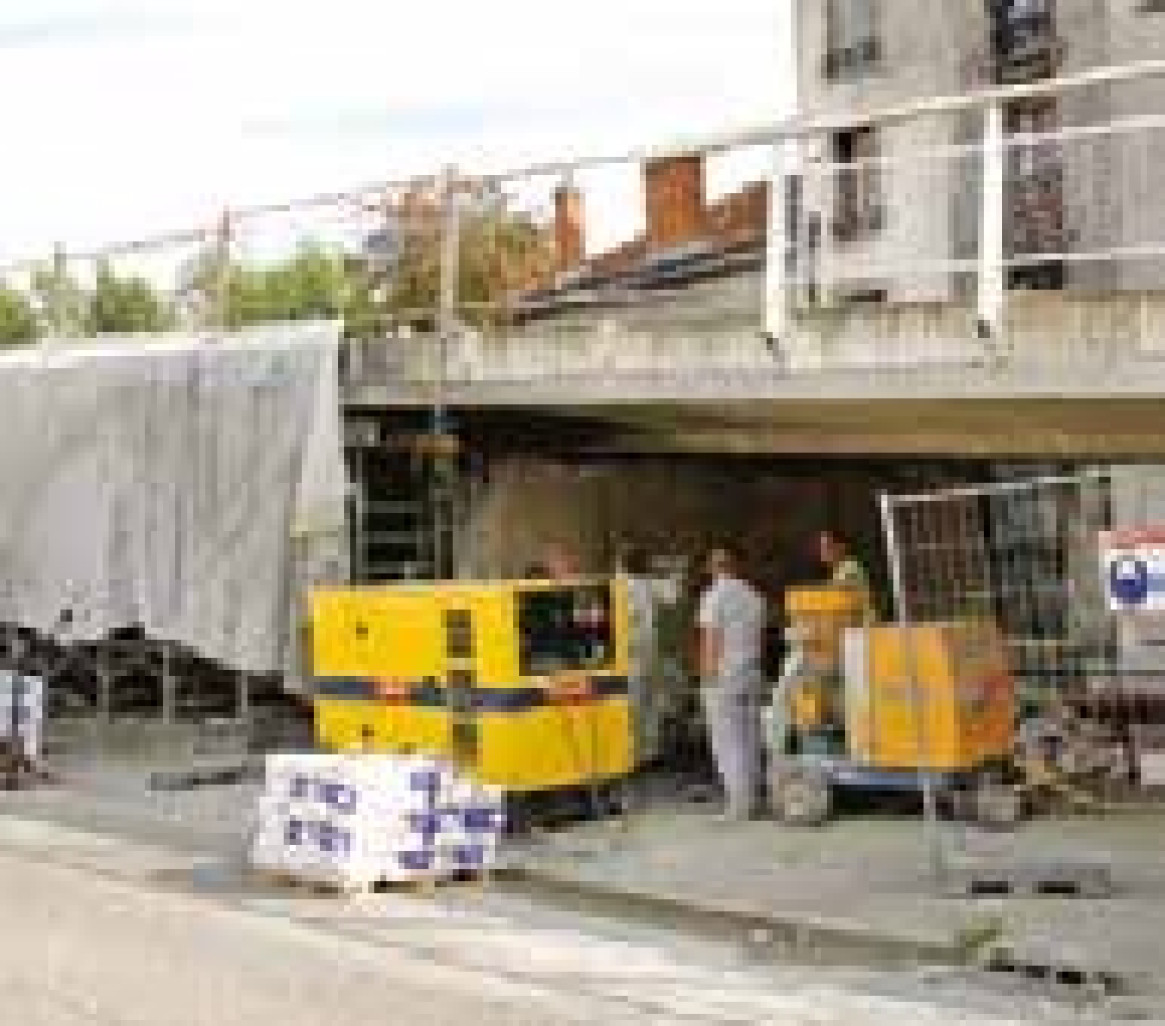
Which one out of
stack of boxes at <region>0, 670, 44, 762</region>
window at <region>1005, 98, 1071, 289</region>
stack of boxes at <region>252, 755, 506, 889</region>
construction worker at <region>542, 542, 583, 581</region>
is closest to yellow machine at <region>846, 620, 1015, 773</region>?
stack of boxes at <region>252, 755, 506, 889</region>

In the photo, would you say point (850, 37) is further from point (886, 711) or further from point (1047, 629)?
point (886, 711)

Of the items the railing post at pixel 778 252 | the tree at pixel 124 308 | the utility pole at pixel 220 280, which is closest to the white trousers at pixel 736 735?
the railing post at pixel 778 252

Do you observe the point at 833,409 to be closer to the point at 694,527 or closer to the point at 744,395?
the point at 744,395

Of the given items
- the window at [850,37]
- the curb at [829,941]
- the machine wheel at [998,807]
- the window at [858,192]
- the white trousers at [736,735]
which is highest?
the window at [850,37]

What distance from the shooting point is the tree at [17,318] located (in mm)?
27656

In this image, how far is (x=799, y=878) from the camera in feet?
45.0

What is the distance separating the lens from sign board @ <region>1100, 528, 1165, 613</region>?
1210cm

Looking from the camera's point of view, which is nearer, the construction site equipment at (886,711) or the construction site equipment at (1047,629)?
the construction site equipment at (886,711)

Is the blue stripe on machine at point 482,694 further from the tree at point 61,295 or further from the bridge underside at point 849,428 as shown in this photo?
the tree at point 61,295

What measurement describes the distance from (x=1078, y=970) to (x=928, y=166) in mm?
13779

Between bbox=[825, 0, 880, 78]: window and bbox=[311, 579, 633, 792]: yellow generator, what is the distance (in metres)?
16.3

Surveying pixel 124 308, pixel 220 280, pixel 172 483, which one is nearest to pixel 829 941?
pixel 172 483

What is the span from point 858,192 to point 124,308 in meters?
8.27

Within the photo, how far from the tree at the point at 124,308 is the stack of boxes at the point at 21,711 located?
10.6 feet
